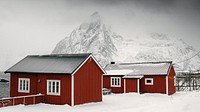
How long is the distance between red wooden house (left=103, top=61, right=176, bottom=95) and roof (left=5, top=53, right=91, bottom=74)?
563 inches

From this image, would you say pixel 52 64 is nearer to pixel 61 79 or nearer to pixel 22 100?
pixel 61 79

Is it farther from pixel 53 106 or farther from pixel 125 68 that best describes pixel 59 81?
pixel 125 68

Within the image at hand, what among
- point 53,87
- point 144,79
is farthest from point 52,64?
point 144,79

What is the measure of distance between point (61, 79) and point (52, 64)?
124 inches

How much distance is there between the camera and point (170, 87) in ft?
142

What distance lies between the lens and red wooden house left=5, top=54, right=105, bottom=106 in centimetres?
2729

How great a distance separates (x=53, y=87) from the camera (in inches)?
1103

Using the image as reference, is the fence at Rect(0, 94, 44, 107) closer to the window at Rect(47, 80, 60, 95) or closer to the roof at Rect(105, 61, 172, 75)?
the window at Rect(47, 80, 60, 95)

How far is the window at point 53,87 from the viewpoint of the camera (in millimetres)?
27719

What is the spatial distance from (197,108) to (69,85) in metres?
13.0

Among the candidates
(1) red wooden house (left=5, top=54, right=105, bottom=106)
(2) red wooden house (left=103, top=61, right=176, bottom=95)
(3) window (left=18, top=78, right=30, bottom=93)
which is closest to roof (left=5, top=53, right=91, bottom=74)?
(1) red wooden house (left=5, top=54, right=105, bottom=106)

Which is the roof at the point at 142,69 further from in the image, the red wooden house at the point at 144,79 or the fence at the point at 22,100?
the fence at the point at 22,100

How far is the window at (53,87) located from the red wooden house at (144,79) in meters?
17.2

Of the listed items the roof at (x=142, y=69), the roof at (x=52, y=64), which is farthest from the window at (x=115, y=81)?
the roof at (x=52, y=64)
